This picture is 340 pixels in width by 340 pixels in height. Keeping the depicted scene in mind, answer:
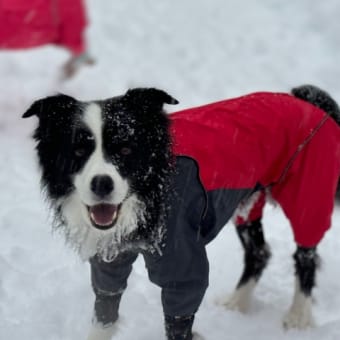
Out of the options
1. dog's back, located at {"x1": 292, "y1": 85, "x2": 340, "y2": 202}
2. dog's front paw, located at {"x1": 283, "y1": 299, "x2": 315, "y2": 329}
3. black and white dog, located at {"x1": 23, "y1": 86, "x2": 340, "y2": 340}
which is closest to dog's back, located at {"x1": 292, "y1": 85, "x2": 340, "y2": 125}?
dog's back, located at {"x1": 292, "y1": 85, "x2": 340, "y2": 202}

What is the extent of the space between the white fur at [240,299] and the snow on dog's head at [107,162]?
1.40 meters

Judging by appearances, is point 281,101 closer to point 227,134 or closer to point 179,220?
point 227,134

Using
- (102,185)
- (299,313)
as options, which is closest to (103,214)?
(102,185)

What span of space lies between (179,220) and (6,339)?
4.67ft

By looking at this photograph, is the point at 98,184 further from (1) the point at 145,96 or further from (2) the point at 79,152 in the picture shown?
(1) the point at 145,96

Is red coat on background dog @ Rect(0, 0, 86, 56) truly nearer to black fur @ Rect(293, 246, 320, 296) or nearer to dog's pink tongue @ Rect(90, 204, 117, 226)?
black fur @ Rect(293, 246, 320, 296)

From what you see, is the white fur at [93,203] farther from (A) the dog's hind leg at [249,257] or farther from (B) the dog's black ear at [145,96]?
(A) the dog's hind leg at [249,257]

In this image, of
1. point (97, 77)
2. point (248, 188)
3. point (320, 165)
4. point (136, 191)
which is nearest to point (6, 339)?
point (136, 191)

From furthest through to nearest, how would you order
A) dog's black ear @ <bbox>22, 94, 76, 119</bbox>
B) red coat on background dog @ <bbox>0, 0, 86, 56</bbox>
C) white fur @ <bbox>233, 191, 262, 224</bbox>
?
red coat on background dog @ <bbox>0, 0, 86, 56</bbox> → white fur @ <bbox>233, 191, 262, 224</bbox> → dog's black ear @ <bbox>22, 94, 76, 119</bbox>

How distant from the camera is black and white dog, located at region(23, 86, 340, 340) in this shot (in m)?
2.98

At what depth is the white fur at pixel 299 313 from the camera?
13.5 feet

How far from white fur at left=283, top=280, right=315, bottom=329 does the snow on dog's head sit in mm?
1507

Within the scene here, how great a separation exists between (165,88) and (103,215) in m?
4.40

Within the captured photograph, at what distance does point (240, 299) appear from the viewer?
4.34 m
